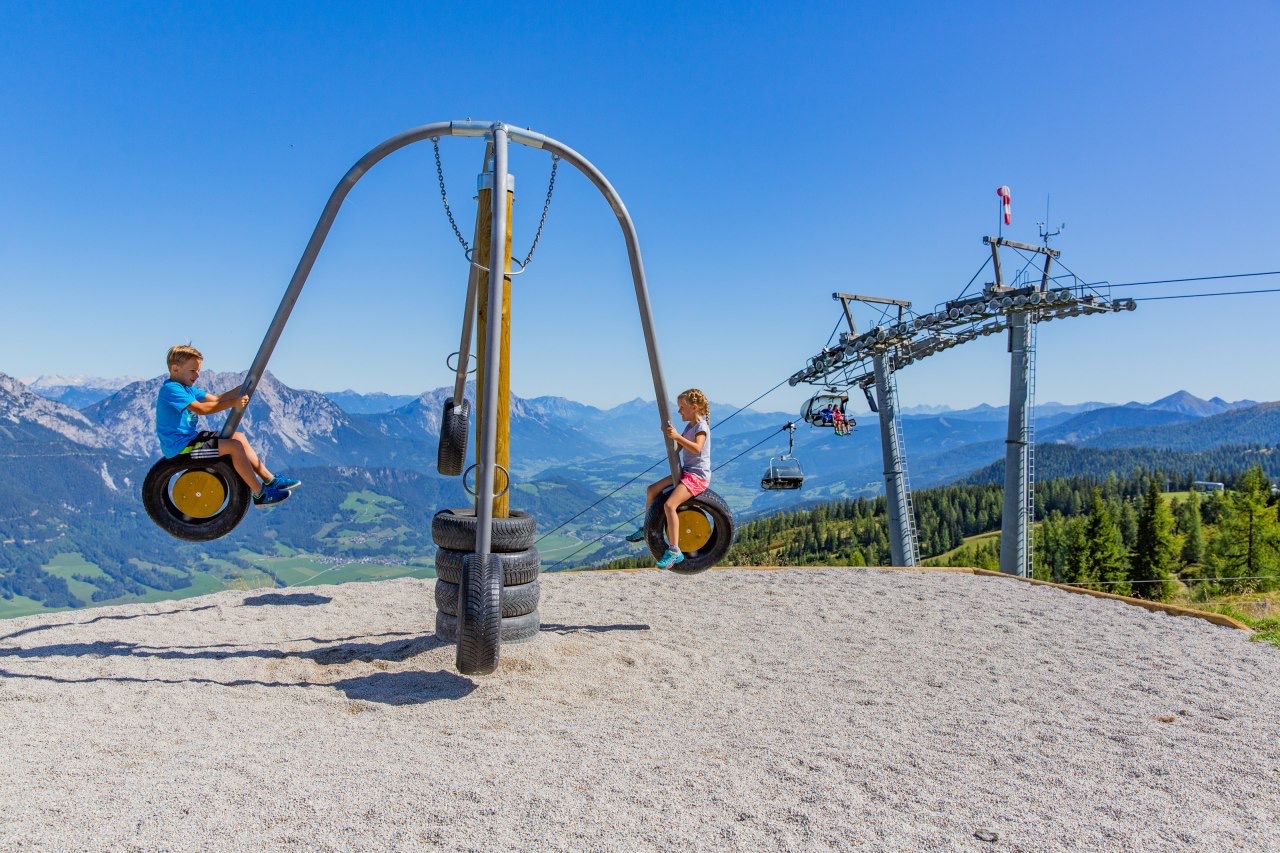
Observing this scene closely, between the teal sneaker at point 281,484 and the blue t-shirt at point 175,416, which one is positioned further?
the teal sneaker at point 281,484

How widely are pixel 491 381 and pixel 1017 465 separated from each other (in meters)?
11.8

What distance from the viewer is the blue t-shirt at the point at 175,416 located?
7.34m

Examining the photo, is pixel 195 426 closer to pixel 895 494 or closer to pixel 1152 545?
pixel 895 494

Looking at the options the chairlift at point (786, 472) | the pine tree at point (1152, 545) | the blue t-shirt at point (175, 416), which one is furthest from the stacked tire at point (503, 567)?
the pine tree at point (1152, 545)

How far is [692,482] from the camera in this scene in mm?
8141

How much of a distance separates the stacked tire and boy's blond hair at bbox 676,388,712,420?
1.99 meters

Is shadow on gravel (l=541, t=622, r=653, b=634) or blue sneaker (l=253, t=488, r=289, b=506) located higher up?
blue sneaker (l=253, t=488, r=289, b=506)

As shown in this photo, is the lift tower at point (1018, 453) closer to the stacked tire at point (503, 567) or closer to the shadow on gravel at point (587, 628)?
the shadow on gravel at point (587, 628)

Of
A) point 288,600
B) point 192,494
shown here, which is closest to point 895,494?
point 288,600

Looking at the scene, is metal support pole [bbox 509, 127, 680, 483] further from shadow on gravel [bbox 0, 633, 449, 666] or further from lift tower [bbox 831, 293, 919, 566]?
lift tower [bbox 831, 293, 919, 566]

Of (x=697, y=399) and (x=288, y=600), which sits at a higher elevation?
(x=697, y=399)

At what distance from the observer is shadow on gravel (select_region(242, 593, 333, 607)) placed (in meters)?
10.5

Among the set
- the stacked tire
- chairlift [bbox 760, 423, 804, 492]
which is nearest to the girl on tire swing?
the stacked tire

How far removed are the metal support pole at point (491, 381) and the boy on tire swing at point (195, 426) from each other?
7.26ft
